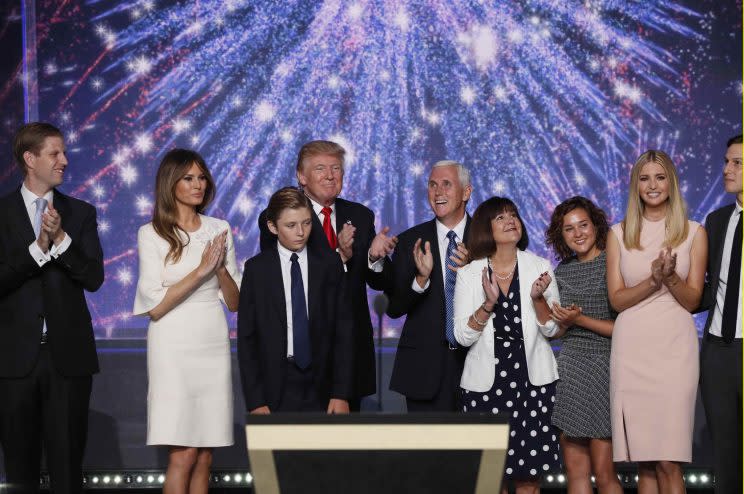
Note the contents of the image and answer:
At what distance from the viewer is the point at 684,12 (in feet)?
20.7

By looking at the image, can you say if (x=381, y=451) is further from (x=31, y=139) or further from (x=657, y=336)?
(x=31, y=139)

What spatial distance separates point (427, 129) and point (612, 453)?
2816 mm

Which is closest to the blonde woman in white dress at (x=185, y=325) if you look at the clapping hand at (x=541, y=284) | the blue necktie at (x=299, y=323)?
the blue necktie at (x=299, y=323)

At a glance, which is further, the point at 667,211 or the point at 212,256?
the point at 667,211

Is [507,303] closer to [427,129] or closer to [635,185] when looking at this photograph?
[635,185]

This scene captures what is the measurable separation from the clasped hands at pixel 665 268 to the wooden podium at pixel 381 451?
211 cm

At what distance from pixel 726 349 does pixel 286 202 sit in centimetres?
173

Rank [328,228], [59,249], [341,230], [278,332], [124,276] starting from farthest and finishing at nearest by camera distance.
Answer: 1. [124,276]
2. [328,228]
3. [341,230]
4. [59,249]
5. [278,332]

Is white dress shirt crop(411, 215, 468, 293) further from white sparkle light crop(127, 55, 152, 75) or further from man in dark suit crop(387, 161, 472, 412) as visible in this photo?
white sparkle light crop(127, 55, 152, 75)

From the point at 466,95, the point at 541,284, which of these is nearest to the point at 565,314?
the point at 541,284

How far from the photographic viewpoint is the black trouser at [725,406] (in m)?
3.76

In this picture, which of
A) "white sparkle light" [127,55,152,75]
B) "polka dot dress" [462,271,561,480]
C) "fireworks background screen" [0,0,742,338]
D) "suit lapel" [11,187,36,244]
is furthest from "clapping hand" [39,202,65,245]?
"white sparkle light" [127,55,152,75]

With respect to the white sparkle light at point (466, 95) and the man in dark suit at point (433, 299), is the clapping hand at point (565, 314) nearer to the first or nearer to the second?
the man in dark suit at point (433, 299)

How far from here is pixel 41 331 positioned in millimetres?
3801
